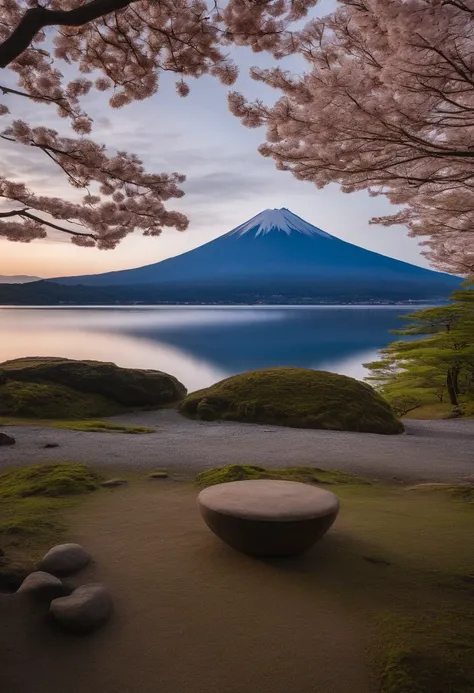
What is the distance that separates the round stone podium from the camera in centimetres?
340

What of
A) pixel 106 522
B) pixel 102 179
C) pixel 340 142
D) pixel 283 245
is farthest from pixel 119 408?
pixel 283 245

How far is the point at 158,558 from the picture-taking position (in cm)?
361

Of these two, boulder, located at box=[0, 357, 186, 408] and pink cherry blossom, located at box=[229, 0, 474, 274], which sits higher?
pink cherry blossom, located at box=[229, 0, 474, 274]

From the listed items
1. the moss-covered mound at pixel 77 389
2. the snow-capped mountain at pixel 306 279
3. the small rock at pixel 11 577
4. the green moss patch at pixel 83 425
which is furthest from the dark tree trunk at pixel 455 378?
the snow-capped mountain at pixel 306 279

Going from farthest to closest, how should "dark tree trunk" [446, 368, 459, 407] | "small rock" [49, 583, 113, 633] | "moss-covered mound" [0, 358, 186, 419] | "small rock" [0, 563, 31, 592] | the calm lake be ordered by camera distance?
the calm lake
"dark tree trunk" [446, 368, 459, 407]
"moss-covered mound" [0, 358, 186, 419]
"small rock" [0, 563, 31, 592]
"small rock" [49, 583, 113, 633]

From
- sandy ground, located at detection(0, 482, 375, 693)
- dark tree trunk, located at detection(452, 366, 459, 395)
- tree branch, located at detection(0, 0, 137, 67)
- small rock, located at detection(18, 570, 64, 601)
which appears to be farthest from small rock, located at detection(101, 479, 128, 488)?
Answer: dark tree trunk, located at detection(452, 366, 459, 395)

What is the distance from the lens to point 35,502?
474cm

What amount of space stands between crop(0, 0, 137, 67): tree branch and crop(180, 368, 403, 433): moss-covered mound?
7.29m

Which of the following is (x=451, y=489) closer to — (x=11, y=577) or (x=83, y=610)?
(x=83, y=610)

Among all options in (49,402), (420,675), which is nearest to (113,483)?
(420,675)

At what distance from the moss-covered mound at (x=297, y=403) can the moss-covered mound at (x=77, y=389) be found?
1088 mm

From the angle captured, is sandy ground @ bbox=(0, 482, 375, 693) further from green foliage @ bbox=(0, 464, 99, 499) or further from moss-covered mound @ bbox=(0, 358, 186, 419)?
moss-covered mound @ bbox=(0, 358, 186, 419)

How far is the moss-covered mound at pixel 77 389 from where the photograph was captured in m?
10.0

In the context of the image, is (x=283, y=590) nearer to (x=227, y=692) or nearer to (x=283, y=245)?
(x=227, y=692)
